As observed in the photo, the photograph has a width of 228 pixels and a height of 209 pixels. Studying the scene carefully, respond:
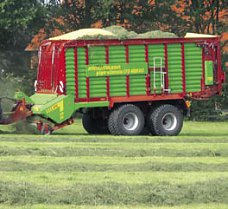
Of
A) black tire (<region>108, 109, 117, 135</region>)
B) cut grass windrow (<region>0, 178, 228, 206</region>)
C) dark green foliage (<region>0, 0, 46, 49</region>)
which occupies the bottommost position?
cut grass windrow (<region>0, 178, 228, 206</region>)

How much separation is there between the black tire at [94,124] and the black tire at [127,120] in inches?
41.7

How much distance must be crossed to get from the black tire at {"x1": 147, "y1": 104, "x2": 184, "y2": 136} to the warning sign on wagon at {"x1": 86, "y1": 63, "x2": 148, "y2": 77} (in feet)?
4.48

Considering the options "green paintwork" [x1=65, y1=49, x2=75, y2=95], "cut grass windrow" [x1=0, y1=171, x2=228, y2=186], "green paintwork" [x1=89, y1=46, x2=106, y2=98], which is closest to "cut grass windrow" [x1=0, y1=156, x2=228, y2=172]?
"cut grass windrow" [x1=0, y1=171, x2=228, y2=186]

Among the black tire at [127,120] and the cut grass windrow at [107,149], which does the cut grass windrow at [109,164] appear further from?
the black tire at [127,120]

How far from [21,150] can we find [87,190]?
5848 mm

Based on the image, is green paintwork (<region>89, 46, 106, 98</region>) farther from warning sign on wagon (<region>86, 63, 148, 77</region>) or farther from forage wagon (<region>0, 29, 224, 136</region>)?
warning sign on wagon (<region>86, 63, 148, 77</region>)

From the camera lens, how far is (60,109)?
2395 centimetres

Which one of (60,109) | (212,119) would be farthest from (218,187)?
(212,119)

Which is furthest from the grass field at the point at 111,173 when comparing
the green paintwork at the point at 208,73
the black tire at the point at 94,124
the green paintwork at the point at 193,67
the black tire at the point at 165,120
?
the green paintwork at the point at 208,73

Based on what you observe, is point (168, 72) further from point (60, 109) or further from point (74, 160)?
point (74, 160)

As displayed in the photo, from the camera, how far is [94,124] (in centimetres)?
2623

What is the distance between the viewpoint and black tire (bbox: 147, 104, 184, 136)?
2508cm

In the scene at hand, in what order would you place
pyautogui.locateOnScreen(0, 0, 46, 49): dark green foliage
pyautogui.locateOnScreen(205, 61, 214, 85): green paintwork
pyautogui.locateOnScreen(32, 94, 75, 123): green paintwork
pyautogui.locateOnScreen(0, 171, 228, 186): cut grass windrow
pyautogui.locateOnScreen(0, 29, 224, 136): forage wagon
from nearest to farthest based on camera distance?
1. pyautogui.locateOnScreen(0, 171, 228, 186): cut grass windrow
2. pyautogui.locateOnScreen(32, 94, 75, 123): green paintwork
3. pyautogui.locateOnScreen(0, 29, 224, 136): forage wagon
4. pyautogui.locateOnScreen(205, 61, 214, 85): green paintwork
5. pyautogui.locateOnScreen(0, 0, 46, 49): dark green foliage

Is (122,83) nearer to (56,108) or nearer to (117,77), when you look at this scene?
(117,77)
